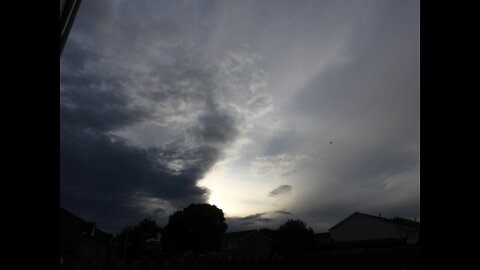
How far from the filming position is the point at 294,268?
8008 millimetres

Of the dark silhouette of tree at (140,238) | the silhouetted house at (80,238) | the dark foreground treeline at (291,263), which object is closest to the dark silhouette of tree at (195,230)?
the dark silhouette of tree at (140,238)

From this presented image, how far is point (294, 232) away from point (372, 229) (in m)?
9.47

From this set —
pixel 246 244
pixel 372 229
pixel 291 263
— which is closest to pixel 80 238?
pixel 246 244

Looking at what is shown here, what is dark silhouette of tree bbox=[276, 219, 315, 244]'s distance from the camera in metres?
35.4

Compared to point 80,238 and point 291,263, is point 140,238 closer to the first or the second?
point 80,238

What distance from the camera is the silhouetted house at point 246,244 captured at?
159ft

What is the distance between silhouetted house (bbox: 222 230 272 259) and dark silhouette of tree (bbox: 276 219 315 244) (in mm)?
12532

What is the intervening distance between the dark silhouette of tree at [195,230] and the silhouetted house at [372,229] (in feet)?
65.4

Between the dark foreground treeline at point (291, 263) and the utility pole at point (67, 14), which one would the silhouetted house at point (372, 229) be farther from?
the utility pole at point (67, 14)

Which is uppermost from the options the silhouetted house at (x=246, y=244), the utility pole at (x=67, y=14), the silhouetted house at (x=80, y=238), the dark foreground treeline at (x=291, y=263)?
the utility pole at (x=67, y=14)
